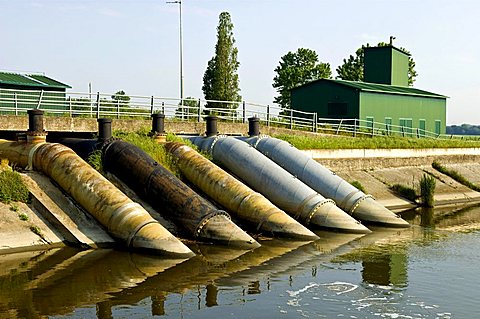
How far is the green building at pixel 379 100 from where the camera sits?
2000 inches

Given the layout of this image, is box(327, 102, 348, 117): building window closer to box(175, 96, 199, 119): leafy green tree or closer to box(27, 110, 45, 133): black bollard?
box(175, 96, 199, 119): leafy green tree

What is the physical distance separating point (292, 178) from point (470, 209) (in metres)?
13.7

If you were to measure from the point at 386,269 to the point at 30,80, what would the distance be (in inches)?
1107

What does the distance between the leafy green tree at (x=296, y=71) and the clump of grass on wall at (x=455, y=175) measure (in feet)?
98.9

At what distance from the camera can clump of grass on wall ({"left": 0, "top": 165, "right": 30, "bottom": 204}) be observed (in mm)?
22922

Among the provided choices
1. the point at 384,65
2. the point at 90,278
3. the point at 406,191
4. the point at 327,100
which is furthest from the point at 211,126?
the point at 384,65

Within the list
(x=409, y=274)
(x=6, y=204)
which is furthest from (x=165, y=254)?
(x=409, y=274)

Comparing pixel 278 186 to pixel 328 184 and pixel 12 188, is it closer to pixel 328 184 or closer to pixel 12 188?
pixel 328 184

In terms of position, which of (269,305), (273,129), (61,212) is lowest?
(269,305)

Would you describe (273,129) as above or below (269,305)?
above

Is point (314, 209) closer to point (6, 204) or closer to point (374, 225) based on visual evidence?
point (374, 225)


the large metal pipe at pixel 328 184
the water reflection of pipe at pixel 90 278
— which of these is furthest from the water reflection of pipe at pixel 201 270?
the large metal pipe at pixel 328 184

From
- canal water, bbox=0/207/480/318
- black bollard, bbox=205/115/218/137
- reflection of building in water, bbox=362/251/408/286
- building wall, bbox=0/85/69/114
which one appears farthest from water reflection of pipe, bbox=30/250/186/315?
black bollard, bbox=205/115/218/137

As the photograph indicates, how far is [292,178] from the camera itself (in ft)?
94.6
